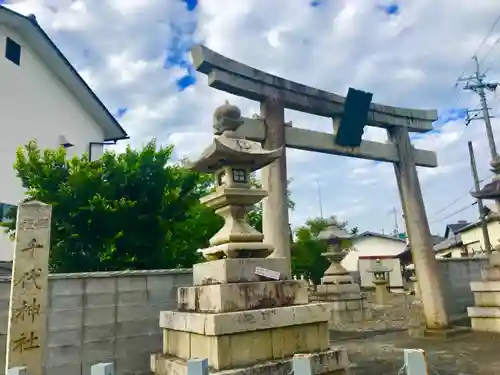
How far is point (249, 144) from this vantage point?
5.86 m

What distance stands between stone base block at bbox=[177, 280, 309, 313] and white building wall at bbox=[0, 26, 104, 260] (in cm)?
909

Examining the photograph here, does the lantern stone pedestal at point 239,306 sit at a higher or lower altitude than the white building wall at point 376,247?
lower

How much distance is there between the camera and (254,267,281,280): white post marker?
212 inches

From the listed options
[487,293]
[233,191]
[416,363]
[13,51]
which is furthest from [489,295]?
[13,51]

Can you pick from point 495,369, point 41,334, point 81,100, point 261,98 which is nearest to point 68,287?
point 41,334

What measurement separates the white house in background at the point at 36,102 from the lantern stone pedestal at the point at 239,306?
904cm

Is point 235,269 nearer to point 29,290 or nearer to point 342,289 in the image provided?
point 29,290

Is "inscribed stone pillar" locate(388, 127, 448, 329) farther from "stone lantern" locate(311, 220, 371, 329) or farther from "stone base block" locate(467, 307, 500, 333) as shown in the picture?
"stone lantern" locate(311, 220, 371, 329)

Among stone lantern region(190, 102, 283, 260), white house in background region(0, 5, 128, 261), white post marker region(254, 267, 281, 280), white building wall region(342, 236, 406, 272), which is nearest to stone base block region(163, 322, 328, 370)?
white post marker region(254, 267, 281, 280)

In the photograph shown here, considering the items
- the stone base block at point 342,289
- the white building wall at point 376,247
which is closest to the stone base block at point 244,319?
the stone base block at point 342,289

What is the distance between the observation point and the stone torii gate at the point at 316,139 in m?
7.54

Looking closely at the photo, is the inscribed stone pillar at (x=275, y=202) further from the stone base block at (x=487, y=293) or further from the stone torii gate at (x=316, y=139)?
the stone base block at (x=487, y=293)

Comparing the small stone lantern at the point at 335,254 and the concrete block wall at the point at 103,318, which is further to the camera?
the small stone lantern at the point at 335,254

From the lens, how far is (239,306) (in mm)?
5020
